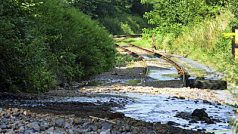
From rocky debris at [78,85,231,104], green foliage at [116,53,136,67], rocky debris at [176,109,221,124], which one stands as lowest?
green foliage at [116,53,136,67]

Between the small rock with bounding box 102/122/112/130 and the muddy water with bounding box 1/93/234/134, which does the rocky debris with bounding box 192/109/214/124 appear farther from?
the small rock with bounding box 102/122/112/130

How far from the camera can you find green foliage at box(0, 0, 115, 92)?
1302 centimetres

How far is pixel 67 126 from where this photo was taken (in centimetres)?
716

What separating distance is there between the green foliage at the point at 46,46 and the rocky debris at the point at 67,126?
5109 mm

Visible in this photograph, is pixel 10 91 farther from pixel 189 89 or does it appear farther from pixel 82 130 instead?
pixel 82 130

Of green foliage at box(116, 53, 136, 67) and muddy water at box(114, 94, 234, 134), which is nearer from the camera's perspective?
muddy water at box(114, 94, 234, 134)

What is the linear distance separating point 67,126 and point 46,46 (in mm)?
10171

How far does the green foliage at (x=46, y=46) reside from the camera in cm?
1302

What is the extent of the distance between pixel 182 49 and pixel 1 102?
20979 millimetres

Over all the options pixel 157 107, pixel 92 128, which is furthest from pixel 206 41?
pixel 92 128

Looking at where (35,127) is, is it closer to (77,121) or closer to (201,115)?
(77,121)

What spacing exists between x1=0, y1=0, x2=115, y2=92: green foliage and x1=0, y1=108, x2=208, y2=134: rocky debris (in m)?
5.11

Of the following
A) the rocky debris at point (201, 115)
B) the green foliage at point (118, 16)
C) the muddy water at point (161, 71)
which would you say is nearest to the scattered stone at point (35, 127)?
the rocky debris at point (201, 115)

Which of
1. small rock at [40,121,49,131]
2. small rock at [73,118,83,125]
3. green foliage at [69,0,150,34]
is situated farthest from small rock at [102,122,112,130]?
green foliage at [69,0,150,34]
